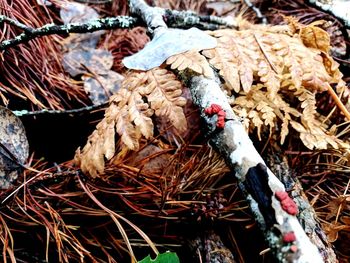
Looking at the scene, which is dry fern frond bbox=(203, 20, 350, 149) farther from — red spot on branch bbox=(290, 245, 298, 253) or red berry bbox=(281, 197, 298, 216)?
red spot on branch bbox=(290, 245, 298, 253)

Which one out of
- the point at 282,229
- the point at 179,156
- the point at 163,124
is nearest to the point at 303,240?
the point at 282,229

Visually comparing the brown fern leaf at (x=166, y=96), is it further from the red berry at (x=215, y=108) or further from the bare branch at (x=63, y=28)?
the bare branch at (x=63, y=28)

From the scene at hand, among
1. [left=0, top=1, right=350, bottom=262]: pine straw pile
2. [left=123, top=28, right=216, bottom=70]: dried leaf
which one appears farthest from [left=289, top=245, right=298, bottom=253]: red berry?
[left=123, top=28, right=216, bottom=70]: dried leaf

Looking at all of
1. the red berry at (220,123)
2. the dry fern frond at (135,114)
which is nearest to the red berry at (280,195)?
the red berry at (220,123)

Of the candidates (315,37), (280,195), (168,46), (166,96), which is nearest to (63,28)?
(168,46)

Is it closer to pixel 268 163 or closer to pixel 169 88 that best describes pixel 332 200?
pixel 268 163

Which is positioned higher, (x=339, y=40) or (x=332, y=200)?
(x=339, y=40)
